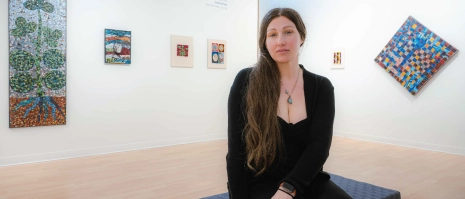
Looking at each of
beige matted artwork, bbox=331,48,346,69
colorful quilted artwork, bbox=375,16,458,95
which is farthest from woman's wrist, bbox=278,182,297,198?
beige matted artwork, bbox=331,48,346,69

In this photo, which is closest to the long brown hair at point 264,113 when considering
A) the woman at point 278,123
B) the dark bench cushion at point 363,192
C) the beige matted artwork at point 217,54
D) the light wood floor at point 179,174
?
the woman at point 278,123

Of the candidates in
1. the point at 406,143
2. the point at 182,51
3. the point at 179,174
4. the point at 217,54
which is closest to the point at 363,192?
Result: the point at 179,174

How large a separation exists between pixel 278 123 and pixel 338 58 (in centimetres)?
590

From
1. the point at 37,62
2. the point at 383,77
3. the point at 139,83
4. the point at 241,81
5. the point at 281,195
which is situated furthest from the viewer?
the point at 383,77

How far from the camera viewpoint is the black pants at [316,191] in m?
1.67

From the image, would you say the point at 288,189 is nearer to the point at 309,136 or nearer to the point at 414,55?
the point at 309,136

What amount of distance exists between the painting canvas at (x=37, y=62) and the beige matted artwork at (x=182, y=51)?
1697 mm

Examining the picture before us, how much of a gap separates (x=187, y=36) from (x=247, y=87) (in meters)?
4.43

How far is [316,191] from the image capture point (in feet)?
5.66

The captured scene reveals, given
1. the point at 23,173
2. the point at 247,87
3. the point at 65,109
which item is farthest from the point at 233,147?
the point at 65,109

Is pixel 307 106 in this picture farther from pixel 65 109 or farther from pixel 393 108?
pixel 393 108

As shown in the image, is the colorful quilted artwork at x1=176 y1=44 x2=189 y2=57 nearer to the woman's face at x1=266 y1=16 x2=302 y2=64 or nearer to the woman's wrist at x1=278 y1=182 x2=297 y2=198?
the woman's face at x1=266 y1=16 x2=302 y2=64

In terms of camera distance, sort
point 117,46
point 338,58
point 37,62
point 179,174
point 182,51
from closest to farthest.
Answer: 1. point 179,174
2. point 37,62
3. point 117,46
4. point 182,51
5. point 338,58

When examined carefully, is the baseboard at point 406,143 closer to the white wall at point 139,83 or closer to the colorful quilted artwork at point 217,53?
the white wall at point 139,83
